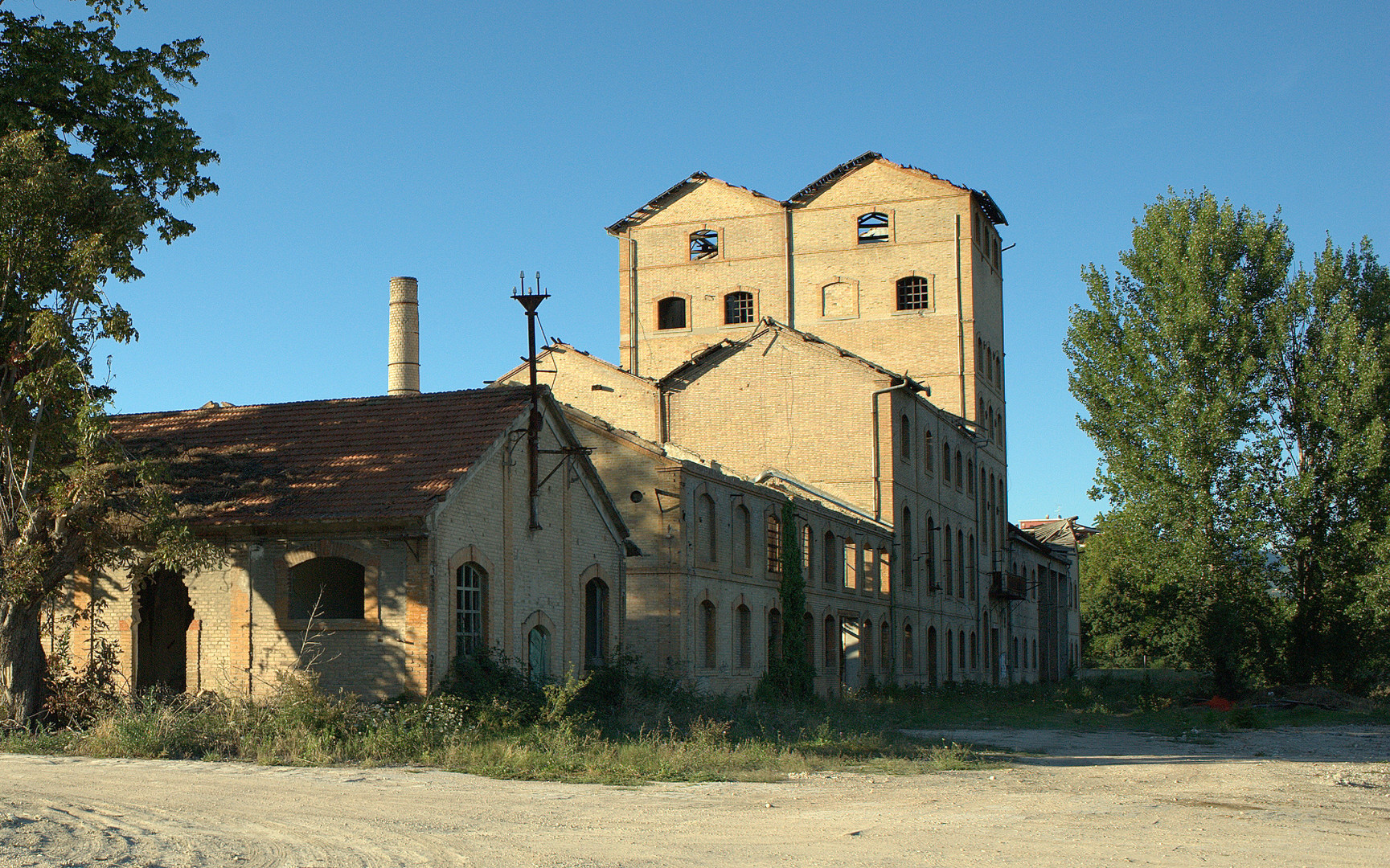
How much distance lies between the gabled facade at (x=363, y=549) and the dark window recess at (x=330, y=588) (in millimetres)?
35

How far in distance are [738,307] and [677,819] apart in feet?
122

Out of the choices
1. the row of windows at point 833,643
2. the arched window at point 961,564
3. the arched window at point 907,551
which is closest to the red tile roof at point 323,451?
the row of windows at point 833,643

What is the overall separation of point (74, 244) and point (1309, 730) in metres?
23.4

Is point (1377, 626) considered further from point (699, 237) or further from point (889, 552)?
point (699, 237)

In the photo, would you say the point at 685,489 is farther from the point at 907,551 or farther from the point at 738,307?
the point at 738,307

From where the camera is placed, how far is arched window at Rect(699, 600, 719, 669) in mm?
28078

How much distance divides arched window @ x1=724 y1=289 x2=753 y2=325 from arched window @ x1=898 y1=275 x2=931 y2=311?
208 inches

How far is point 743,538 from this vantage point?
30438 millimetres

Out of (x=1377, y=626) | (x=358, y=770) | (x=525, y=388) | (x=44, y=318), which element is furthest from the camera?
(x=1377, y=626)

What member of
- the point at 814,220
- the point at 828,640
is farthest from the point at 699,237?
the point at 828,640

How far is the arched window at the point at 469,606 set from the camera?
62.6ft

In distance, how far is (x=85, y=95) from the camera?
1897 centimetres

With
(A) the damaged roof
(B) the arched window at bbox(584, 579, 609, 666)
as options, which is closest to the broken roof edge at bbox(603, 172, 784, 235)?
(A) the damaged roof

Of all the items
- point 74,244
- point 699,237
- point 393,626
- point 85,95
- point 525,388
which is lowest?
point 393,626
